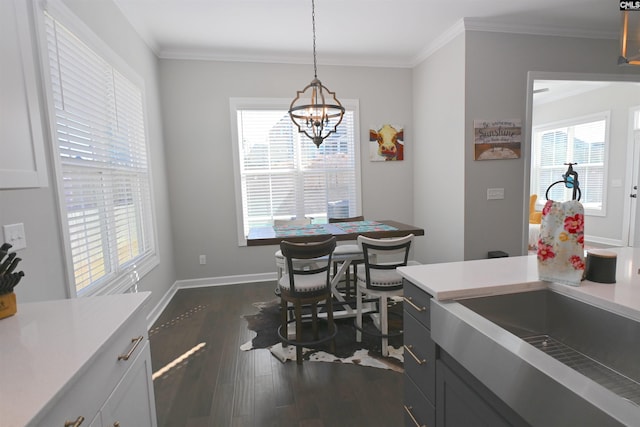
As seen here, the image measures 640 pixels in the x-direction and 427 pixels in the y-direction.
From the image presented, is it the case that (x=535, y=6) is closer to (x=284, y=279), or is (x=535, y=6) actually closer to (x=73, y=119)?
(x=284, y=279)

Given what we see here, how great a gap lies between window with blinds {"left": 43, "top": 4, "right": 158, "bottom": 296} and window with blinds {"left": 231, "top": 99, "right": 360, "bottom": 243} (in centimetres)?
127

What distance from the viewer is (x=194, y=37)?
334 cm

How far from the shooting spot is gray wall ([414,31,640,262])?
3303 millimetres

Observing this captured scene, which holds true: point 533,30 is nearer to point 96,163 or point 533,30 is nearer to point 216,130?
point 216,130

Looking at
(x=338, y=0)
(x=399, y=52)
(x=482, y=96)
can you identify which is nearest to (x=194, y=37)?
(x=338, y=0)

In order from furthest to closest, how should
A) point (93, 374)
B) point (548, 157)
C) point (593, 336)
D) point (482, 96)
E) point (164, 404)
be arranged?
point (548, 157) < point (482, 96) < point (164, 404) < point (593, 336) < point (93, 374)

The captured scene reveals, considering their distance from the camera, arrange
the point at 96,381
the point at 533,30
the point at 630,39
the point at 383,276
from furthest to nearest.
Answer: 1. the point at 533,30
2. the point at 383,276
3. the point at 630,39
4. the point at 96,381

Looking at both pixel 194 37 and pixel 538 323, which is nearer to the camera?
pixel 538 323

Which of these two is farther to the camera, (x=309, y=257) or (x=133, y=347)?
(x=309, y=257)

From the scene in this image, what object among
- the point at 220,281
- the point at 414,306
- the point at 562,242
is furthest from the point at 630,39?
the point at 220,281

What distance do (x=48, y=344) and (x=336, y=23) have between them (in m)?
3.38

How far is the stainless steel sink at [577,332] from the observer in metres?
0.93

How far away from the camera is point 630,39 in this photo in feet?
4.01

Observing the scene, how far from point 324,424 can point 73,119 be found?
2.34 m
